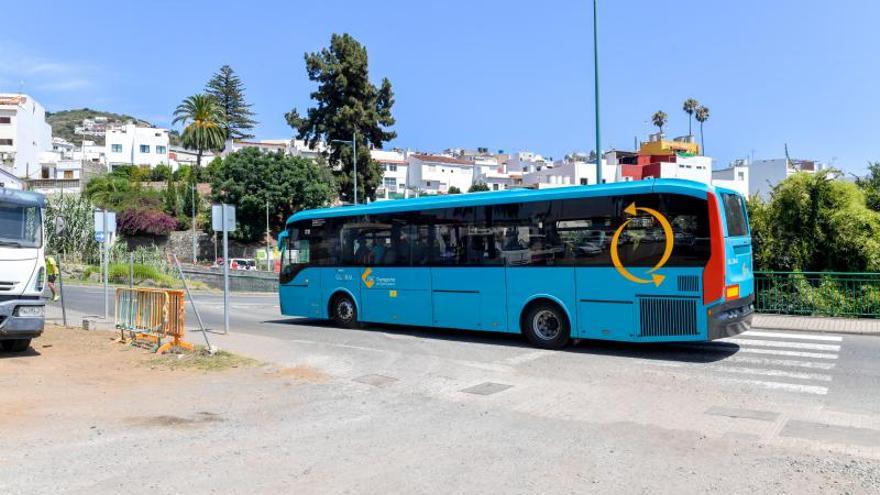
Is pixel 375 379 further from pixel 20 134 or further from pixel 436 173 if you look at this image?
pixel 436 173

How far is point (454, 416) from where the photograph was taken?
7738 mm

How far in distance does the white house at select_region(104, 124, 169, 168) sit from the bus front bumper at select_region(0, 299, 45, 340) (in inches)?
4006

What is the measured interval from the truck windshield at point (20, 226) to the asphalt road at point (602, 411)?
13.3ft

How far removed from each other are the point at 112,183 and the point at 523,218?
70212 millimetres

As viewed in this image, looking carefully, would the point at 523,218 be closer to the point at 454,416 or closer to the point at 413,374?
the point at 413,374

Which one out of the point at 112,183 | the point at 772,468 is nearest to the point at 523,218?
the point at 772,468

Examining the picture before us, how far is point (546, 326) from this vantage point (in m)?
12.8

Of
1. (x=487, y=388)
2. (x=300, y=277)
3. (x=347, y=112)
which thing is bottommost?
(x=487, y=388)

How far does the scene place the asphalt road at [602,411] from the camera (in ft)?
18.3

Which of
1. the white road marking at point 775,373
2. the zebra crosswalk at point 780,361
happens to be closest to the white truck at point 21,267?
the zebra crosswalk at point 780,361

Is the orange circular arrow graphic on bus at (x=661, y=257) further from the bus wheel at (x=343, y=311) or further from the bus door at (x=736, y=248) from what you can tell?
the bus wheel at (x=343, y=311)

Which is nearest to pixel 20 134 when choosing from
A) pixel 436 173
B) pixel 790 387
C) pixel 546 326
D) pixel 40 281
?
pixel 436 173

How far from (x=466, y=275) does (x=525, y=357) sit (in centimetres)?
257

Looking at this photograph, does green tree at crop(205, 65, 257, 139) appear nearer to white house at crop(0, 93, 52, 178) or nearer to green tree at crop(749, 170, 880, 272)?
white house at crop(0, 93, 52, 178)
